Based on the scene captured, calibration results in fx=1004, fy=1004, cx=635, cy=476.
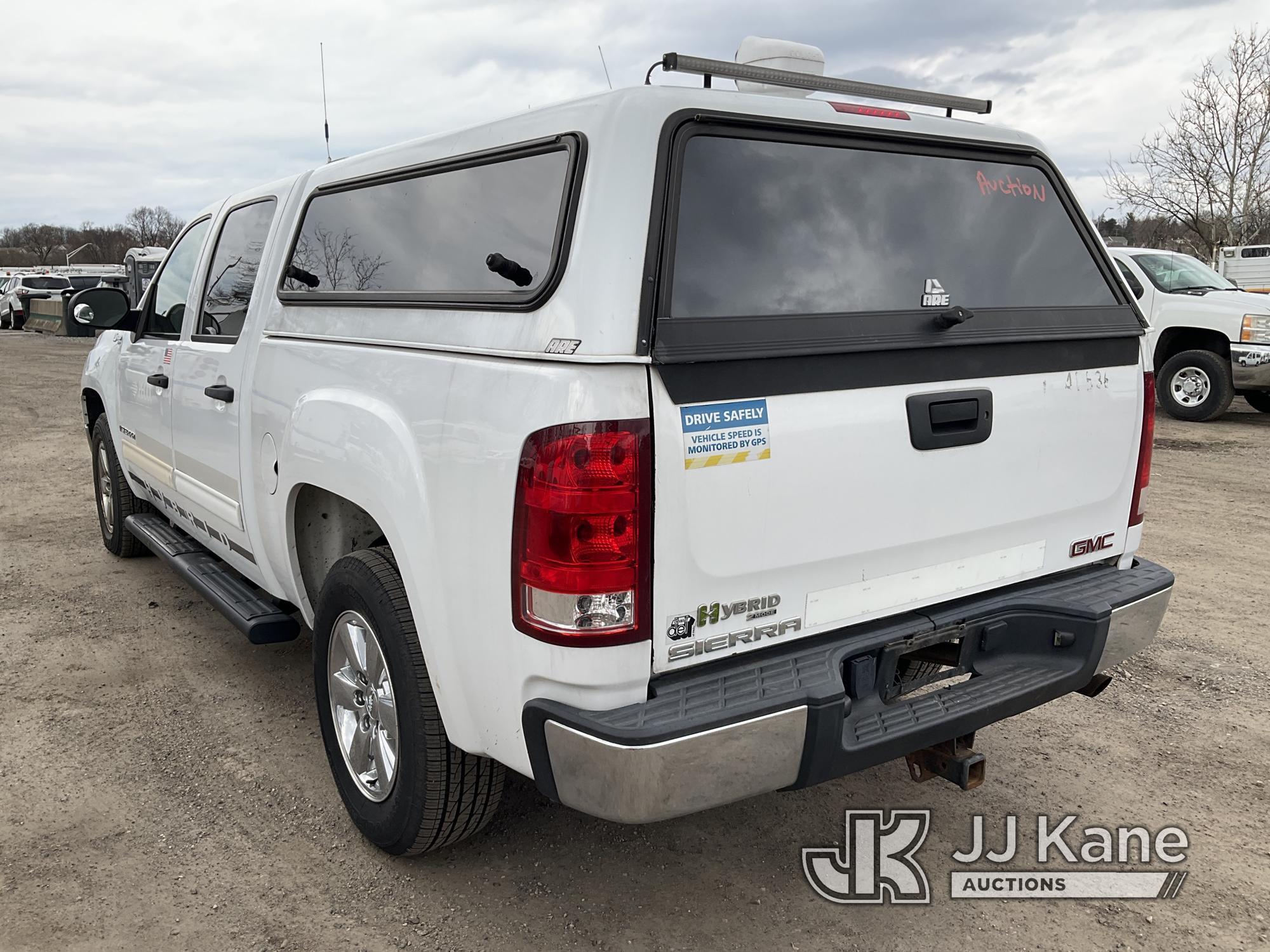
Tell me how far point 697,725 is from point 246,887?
156cm

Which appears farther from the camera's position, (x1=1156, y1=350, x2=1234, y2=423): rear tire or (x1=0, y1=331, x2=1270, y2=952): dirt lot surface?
(x1=1156, y1=350, x2=1234, y2=423): rear tire

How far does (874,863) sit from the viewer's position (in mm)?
3051

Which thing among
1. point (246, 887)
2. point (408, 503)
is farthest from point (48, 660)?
point (408, 503)

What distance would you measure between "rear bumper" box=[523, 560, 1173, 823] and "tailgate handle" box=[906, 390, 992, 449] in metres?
0.47

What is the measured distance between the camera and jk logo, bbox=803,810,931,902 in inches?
114

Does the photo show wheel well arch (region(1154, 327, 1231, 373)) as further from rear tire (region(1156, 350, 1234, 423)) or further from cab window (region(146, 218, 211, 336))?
cab window (region(146, 218, 211, 336))

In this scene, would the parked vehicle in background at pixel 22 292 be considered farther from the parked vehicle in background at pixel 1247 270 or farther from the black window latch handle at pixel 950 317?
the black window latch handle at pixel 950 317

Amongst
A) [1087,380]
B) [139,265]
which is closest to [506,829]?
[1087,380]

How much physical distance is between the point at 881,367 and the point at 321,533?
199 centimetres

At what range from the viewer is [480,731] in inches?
97.6

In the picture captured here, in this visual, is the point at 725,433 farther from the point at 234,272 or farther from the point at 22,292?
the point at 22,292

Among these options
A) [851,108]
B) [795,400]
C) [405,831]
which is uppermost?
[851,108]

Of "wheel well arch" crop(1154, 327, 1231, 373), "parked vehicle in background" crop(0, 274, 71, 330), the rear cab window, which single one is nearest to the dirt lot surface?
"wheel well arch" crop(1154, 327, 1231, 373)

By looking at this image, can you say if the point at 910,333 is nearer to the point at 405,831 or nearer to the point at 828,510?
the point at 828,510
